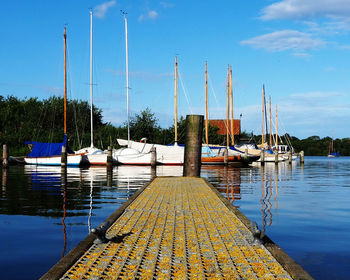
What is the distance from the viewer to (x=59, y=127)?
215 feet

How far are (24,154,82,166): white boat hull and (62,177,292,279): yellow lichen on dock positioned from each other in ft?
103

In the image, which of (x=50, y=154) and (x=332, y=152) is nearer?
(x=50, y=154)

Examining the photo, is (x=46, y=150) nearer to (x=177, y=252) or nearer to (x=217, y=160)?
(x=217, y=160)

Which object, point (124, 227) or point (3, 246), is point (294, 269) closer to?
point (124, 227)

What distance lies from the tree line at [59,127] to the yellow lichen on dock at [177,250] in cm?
3831

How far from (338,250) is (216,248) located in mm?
2611

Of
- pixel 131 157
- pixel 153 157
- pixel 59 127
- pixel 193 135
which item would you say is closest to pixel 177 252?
pixel 193 135

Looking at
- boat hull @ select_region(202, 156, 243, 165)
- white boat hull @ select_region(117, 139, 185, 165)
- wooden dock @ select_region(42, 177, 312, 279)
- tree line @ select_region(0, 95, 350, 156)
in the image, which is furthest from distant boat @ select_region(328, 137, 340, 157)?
wooden dock @ select_region(42, 177, 312, 279)

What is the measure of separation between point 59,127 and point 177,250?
2463 inches

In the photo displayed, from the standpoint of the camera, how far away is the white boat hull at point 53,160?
39000 millimetres

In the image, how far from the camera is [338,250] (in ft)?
23.3

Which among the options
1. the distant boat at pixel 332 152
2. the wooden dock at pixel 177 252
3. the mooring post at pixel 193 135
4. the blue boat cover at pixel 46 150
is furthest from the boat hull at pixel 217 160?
the distant boat at pixel 332 152

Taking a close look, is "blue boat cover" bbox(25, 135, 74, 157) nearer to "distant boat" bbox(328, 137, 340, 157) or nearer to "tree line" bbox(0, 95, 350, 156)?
"tree line" bbox(0, 95, 350, 156)

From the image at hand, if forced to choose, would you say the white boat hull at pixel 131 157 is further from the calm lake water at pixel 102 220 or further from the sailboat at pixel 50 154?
the calm lake water at pixel 102 220
